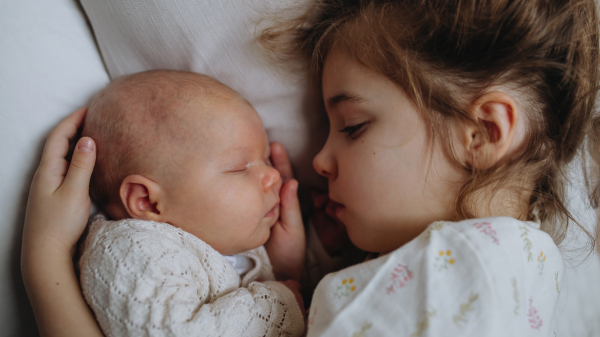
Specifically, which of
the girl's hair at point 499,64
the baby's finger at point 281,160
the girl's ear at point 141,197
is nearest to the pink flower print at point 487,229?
the girl's hair at point 499,64

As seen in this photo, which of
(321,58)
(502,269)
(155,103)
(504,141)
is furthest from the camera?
(321,58)

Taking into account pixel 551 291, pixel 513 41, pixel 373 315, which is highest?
pixel 513 41

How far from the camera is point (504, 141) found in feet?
2.58

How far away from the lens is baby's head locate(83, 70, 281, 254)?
91cm

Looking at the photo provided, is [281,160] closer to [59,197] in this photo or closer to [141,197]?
[141,197]

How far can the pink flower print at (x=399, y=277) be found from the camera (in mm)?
685

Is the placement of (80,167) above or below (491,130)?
above

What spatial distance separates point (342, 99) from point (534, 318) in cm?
64

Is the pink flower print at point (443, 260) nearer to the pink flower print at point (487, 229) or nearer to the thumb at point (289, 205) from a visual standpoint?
the pink flower print at point (487, 229)

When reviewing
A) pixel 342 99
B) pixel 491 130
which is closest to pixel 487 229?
pixel 491 130

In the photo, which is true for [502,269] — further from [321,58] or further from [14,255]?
[14,255]

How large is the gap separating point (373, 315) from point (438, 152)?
0.40 meters

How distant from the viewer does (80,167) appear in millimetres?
889

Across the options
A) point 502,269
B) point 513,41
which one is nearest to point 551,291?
point 502,269
